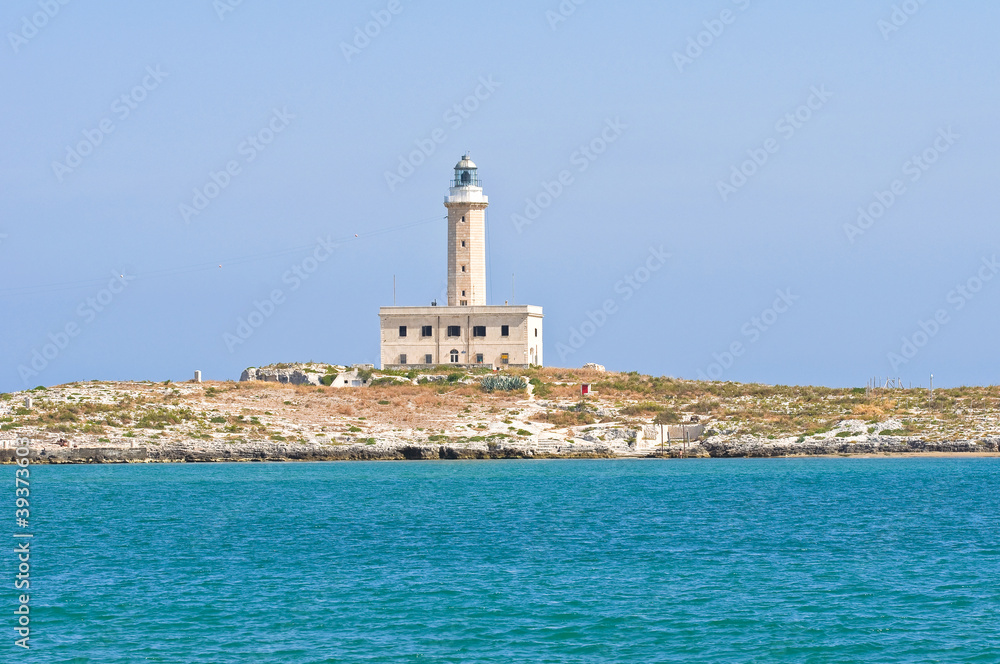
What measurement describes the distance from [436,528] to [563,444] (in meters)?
23.9

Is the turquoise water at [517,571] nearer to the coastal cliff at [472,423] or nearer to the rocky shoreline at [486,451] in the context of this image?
the rocky shoreline at [486,451]

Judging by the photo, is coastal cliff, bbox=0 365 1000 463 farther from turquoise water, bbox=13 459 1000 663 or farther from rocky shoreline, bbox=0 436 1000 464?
turquoise water, bbox=13 459 1000 663

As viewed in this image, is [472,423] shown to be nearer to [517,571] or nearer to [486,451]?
[486,451]

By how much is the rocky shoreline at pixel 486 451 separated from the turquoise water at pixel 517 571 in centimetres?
946

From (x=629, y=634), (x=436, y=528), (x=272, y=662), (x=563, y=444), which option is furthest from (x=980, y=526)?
(x=563, y=444)

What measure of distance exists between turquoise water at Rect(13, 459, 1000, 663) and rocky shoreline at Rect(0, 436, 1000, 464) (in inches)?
373

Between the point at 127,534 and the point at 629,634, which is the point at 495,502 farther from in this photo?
the point at 629,634

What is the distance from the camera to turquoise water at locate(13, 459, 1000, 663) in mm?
19094

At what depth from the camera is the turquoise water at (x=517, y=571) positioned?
62.6ft

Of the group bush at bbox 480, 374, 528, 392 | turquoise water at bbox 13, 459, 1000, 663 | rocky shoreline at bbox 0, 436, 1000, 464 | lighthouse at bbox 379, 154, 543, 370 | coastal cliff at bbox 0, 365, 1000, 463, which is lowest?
turquoise water at bbox 13, 459, 1000, 663

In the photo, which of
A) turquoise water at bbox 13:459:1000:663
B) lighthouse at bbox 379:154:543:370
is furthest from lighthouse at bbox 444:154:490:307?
turquoise water at bbox 13:459:1000:663

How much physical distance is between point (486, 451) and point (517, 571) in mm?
30143

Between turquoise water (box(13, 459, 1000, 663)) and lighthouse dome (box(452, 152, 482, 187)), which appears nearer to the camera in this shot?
turquoise water (box(13, 459, 1000, 663))

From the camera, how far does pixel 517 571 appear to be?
84.5 ft
